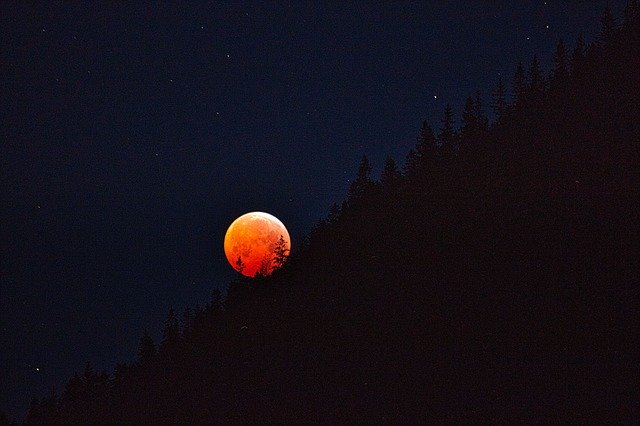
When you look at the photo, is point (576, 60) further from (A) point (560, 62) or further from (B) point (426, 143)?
(B) point (426, 143)

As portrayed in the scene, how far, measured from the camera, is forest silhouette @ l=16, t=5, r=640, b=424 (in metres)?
44.2

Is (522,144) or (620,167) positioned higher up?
(522,144)

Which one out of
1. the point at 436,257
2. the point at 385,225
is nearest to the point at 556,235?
the point at 436,257

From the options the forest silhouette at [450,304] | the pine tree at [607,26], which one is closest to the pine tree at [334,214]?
the forest silhouette at [450,304]

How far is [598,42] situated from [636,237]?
68.1m

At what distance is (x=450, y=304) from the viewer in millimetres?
58000

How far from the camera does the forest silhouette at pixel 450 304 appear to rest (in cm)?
4422

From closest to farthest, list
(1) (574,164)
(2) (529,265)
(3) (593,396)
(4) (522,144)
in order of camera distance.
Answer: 1. (3) (593,396)
2. (2) (529,265)
3. (1) (574,164)
4. (4) (522,144)

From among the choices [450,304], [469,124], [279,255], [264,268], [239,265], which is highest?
[469,124]

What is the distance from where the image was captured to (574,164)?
82250 millimetres

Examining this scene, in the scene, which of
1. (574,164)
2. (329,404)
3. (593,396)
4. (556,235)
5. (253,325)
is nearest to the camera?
(593,396)

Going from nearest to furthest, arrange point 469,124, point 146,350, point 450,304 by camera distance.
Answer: point 450,304 < point 146,350 < point 469,124

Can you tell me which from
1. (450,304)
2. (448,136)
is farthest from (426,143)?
(450,304)

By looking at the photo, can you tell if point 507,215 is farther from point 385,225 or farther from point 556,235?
point 385,225
